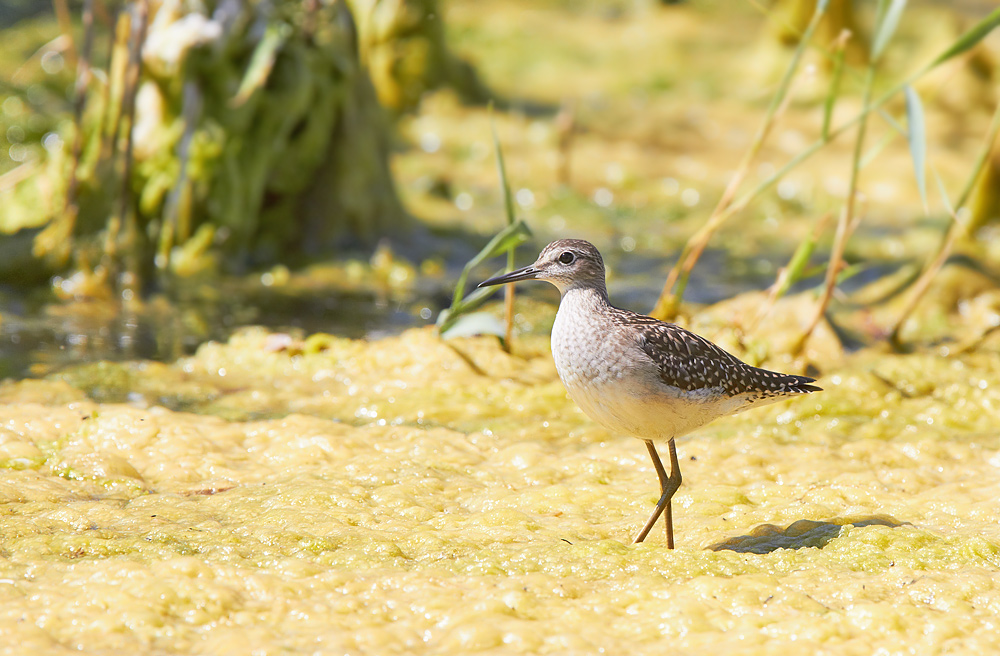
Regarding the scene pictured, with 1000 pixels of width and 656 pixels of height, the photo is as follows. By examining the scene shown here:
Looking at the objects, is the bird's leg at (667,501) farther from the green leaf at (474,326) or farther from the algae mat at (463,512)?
the green leaf at (474,326)

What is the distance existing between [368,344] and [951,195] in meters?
6.68

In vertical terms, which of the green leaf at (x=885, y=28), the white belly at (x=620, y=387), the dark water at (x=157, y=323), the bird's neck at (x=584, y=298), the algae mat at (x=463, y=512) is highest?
the green leaf at (x=885, y=28)

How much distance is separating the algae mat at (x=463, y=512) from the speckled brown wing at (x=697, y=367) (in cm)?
53

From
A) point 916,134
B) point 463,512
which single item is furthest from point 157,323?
point 916,134

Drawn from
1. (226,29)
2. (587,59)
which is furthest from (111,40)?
(587,59)

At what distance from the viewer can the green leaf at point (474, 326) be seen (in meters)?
5.19

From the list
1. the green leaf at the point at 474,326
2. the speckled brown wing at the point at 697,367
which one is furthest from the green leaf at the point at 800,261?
the green leaf at the point at 474,326

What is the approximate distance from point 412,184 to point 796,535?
6633 mm

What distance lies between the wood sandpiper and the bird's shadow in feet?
0.89

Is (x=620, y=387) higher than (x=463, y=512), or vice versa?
(x=620, y=387)

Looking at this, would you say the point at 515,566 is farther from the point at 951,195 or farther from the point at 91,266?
the point at 951,195

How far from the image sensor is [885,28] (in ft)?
16.0

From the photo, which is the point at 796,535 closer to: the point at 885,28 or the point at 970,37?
the point at 970,37

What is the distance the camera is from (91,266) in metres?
6.90
